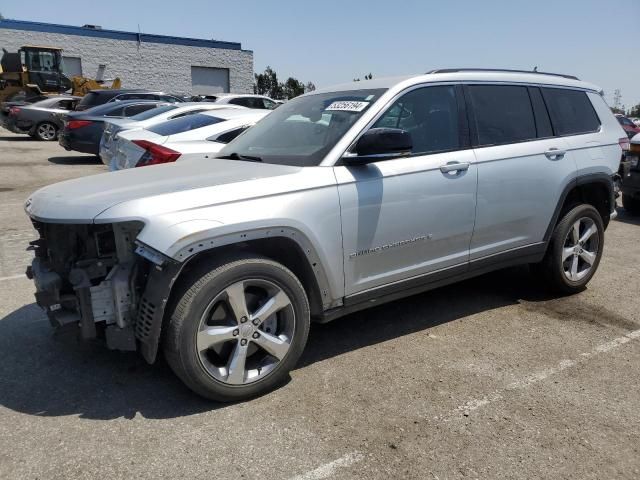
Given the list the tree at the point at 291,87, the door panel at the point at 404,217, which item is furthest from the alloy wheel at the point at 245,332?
the tree at the point at 291,87

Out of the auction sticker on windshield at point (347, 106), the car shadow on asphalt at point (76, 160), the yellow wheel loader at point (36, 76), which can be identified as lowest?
the car shadow on asphalt at point (76, 160)

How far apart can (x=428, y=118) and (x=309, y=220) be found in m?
1.36

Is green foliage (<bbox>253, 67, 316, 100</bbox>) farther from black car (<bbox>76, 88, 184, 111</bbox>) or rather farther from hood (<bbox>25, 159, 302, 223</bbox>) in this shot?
hood (<bbox>25, 159, 302, 223</bbox>)

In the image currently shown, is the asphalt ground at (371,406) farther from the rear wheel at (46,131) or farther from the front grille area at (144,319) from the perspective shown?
the rear wheel at (46,131)

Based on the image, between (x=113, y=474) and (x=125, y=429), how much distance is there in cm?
37

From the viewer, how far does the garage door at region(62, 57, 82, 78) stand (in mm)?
37594

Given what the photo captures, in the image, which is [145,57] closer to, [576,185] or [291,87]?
[291,87]

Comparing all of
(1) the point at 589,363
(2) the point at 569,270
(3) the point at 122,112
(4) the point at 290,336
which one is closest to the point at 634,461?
(1) the point at 589,363

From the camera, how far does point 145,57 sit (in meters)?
40.4

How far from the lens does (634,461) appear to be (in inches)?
106

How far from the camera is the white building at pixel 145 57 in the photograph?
121 feet

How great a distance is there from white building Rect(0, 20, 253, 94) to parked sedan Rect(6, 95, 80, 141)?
2089 cm

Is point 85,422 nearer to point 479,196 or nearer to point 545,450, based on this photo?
point 545,450

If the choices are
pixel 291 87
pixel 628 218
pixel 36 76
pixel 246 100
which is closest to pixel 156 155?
pixel 628 218
